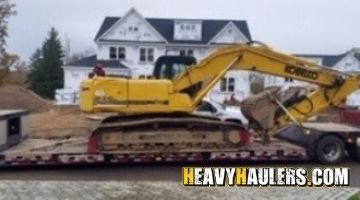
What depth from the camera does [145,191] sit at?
1026 cm

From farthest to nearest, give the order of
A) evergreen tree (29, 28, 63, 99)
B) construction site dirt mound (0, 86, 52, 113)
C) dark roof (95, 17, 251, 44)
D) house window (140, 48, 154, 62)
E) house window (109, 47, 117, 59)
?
1. evergreen tree (29, 28, 63, 99)
2. dark roof (95, 17, 251, 44)
3. house window (140, 48, 154, 62)
4. house window (109, 47, 117, 59)
5. construction site dirt mound (0, 86, 52, 113)

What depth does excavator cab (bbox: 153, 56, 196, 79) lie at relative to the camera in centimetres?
1431

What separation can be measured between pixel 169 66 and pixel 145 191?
4818 mm

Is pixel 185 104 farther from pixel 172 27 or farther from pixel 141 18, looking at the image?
pixel 172 27

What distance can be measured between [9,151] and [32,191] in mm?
3020

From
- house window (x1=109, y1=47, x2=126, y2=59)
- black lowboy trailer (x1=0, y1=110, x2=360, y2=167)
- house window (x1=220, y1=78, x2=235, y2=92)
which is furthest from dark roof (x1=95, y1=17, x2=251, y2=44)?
black lowboy trailer (x1=0, y1=110, x2=360, y2=167)

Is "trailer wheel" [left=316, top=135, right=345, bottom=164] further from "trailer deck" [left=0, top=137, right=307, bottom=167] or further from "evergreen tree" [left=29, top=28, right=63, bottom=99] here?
"evergreen tree" [left=29, top=28, right=63, bottom=99]

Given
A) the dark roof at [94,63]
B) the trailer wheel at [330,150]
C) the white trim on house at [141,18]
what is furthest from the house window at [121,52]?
the trailer wheel at [330,150]

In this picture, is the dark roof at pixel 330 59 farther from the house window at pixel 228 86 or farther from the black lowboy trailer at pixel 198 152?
the black lowboy trailer at pixel 198 152

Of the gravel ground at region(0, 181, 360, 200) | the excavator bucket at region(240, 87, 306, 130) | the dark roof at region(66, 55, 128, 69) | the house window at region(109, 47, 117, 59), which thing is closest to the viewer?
the gravel ground at region(0, 181, 360, 200)

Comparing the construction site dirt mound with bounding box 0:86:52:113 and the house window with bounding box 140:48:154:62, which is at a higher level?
the house window with bounding box 140:48:154:62

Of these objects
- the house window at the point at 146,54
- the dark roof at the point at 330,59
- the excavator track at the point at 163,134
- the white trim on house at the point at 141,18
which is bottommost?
the excavator track at the point at 163,134

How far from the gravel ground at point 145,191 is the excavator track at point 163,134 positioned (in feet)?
7.09

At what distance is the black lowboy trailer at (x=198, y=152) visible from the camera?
12.7m
